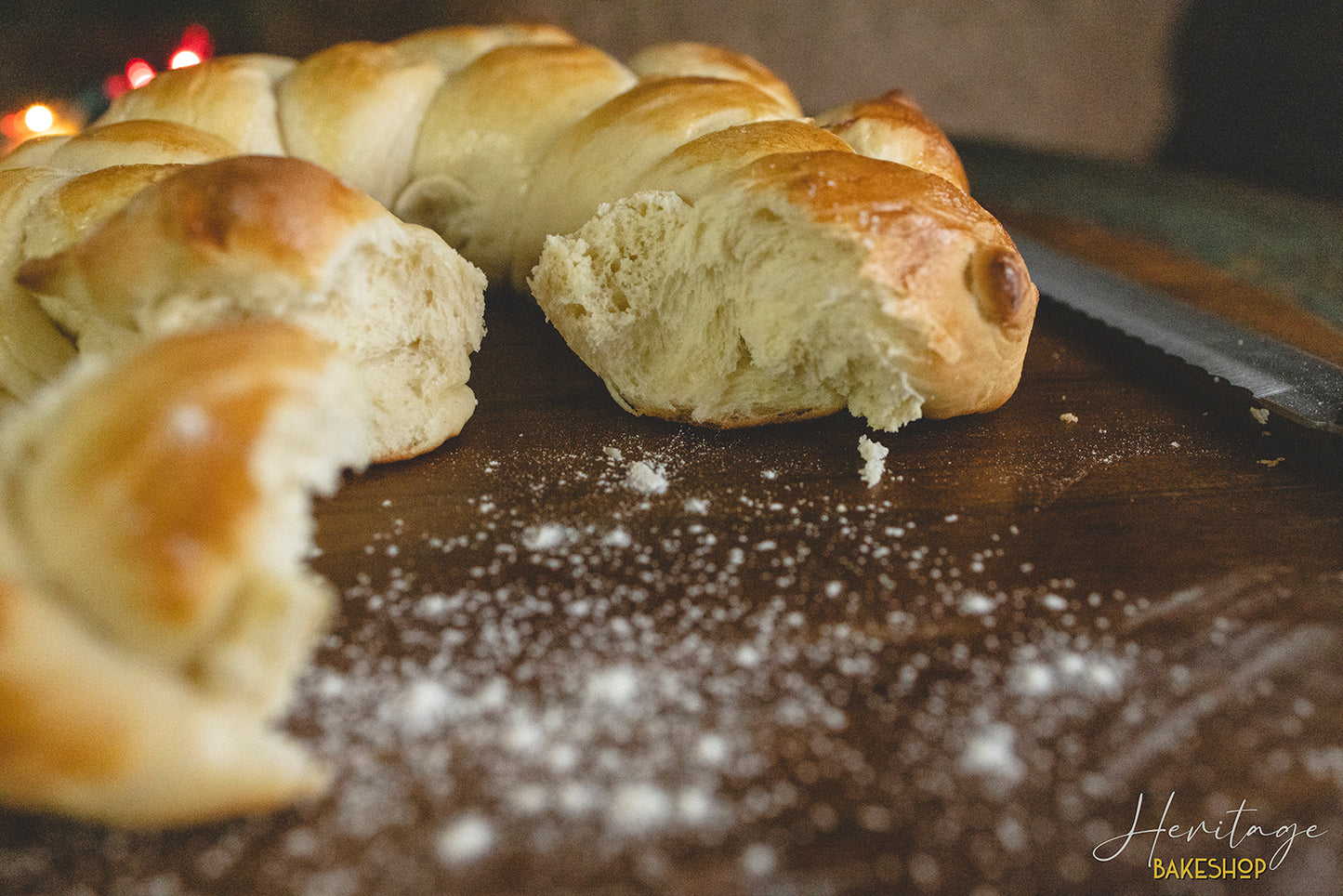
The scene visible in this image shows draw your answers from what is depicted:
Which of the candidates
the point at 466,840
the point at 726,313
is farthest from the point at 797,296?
the point at 466,840

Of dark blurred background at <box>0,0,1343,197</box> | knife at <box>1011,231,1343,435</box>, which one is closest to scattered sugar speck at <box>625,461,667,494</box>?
knife at <box>1011,231,1343,435</box>

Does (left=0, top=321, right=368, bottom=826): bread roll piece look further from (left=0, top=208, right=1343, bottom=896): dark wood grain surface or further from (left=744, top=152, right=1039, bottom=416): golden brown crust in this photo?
(left=744, top=152, right=1039, bottom=416): golden brown crust

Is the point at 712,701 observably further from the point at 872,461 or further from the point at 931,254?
the point at 931,254

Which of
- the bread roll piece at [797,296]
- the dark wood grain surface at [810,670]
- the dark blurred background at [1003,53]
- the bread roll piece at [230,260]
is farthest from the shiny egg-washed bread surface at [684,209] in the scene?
the dark blurred background at [1003,53]

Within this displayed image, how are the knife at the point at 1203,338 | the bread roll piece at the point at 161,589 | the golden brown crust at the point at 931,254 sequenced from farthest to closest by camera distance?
the knife at the point at 1203,338 → the golden brown crust at the point at 931,254 → the bread roll piece at the point at 161,589

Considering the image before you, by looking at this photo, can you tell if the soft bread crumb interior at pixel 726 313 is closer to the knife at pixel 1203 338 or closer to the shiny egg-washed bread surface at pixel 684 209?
the shiny egg-washed bread surface at pixel 684 209
